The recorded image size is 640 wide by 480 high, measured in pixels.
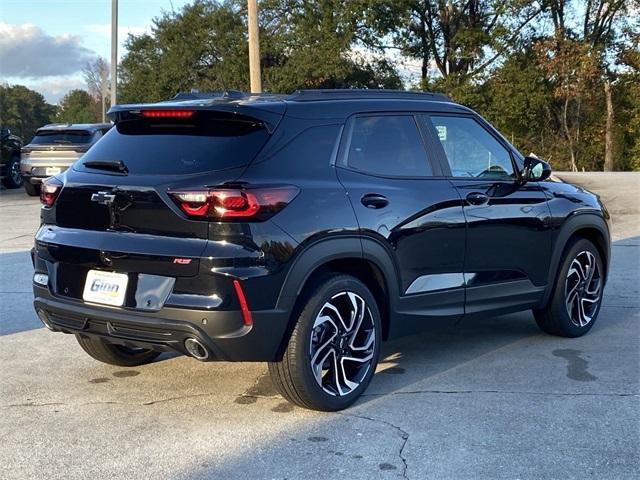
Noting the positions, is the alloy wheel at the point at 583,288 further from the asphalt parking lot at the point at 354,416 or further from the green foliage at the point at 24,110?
the green foliage at the point at 24,110

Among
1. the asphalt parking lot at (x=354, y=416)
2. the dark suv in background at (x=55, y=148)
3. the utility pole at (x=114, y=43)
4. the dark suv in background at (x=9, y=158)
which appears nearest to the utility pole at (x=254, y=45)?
the dark suv in background at (x=55, y=148)

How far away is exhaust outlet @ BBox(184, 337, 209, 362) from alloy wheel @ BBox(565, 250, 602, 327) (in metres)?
3.21

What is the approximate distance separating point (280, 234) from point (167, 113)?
1003mm

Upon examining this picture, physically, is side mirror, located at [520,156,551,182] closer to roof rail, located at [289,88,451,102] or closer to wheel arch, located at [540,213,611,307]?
wheel arch, located at [540,213,611,307]

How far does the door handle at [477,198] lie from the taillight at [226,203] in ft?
5.56

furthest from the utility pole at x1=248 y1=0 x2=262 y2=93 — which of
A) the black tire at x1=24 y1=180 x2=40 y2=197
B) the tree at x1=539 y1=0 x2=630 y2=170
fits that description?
→ the tree at x1=539 y1=0 x2=630 y2=170

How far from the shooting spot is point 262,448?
379 centimetres

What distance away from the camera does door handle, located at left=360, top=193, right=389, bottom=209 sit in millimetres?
4383

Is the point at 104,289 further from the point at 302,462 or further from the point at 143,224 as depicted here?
the point at 302,462

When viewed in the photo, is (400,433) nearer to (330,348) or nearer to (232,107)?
(330,348)

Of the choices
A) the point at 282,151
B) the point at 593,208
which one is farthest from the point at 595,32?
the point at 282,151

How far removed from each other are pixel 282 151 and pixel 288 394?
Answer: 134 cm

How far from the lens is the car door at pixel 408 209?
14.6 ft

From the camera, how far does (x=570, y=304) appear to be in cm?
599
